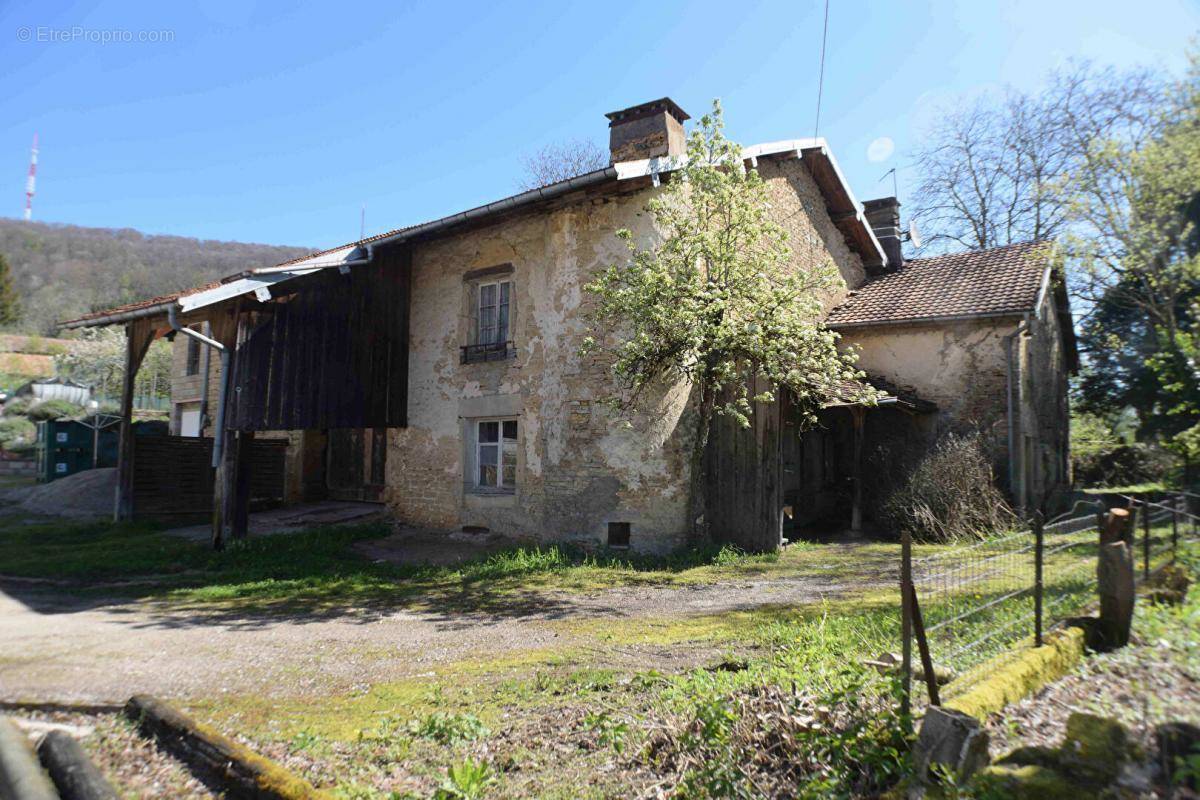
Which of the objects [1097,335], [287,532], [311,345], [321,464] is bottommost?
[287,532]

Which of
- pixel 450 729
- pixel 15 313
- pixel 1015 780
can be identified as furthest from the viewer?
pixel 15 313

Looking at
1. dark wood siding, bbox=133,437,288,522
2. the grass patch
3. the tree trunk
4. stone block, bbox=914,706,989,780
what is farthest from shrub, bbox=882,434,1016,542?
dark wood siding, bbox=133,437,288,522

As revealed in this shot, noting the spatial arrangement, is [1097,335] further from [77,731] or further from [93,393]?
[93,393]

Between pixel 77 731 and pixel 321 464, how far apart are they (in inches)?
473

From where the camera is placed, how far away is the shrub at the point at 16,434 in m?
22.0

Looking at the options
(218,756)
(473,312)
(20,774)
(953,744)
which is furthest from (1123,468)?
(20,774)

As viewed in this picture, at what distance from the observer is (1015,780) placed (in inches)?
94.5

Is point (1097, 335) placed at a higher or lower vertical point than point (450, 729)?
higher

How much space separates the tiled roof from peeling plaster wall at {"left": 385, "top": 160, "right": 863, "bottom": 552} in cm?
253

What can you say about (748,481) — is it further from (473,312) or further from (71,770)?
(71,770)

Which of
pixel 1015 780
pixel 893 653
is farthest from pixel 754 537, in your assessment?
pixel 1015 780

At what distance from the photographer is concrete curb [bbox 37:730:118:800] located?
3.15 meters

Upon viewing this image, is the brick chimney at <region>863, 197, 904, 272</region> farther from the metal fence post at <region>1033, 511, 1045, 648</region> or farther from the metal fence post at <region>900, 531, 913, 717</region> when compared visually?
the metal fence post at <region>900, 531, 913, 717</region>

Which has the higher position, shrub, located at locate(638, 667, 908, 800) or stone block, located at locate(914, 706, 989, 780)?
stone block, located at locate(914, 706, 989, 780)
